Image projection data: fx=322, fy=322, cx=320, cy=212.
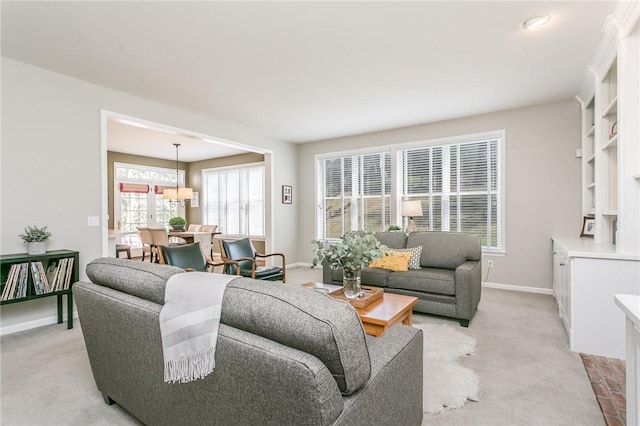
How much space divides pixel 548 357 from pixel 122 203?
337 inches

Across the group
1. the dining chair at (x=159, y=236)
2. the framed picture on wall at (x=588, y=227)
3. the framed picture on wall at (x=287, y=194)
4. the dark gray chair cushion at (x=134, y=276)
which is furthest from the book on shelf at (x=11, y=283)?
the framed picture on wall at (x=588, y=227)

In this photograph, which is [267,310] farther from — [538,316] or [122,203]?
[122,203]

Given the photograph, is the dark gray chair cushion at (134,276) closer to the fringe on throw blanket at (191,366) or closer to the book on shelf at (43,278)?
the fringe on throw blanket at (191,366)

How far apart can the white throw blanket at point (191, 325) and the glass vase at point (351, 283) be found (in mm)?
1486

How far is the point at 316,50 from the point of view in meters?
2.94

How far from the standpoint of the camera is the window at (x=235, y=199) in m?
7.77

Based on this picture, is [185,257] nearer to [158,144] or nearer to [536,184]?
[158,144]

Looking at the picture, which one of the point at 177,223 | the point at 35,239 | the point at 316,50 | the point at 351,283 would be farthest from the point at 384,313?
the point at 177,223

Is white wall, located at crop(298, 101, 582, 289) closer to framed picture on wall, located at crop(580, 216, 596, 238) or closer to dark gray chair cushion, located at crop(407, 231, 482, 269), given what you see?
framed picture on wall, located at crop(580, 216, 596, 238)

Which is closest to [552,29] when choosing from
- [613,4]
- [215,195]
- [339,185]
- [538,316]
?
[613,4]

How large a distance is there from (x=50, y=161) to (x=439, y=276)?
14.0ft

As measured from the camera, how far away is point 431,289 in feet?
11.2

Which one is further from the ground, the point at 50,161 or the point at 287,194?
the point at 50,161

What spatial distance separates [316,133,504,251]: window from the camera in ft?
15.9
